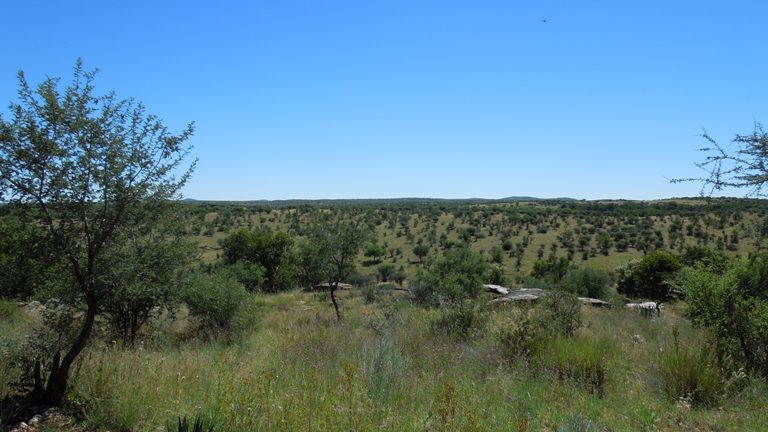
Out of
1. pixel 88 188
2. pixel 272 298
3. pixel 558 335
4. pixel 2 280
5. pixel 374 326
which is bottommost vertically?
pixel 272 298

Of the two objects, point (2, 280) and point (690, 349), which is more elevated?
point (2, 280)

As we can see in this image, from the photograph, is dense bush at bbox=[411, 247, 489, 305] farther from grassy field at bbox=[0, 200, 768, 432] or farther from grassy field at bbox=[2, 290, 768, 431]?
grassy field at bbox=[2, 290, 768, 431]

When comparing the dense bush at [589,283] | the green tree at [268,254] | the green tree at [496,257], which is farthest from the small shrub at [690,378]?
the green tree at [496,257]

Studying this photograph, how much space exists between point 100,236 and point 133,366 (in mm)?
1828

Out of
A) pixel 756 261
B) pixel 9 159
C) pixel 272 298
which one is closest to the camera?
pixel 9 159

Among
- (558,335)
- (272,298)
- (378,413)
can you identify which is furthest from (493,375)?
(272,298)

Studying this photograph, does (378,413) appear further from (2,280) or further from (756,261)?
(756,261)

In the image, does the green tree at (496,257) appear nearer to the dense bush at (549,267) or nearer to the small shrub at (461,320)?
the dense bush at (549,267)

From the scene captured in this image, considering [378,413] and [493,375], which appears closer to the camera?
[378,413]

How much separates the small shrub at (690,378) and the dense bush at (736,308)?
68 cm

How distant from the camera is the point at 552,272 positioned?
33.7 m

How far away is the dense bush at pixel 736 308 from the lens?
7.38m

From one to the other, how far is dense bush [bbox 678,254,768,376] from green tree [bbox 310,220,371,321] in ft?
43.0

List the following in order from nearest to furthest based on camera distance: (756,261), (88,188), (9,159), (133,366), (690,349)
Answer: (9,159) < (88,188) < (133,366) < (690,349) < (756,261)
